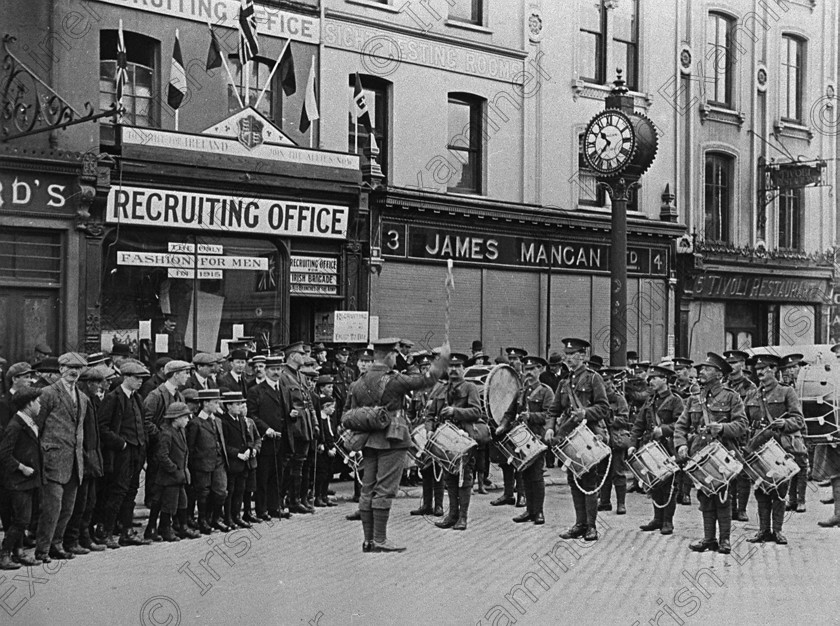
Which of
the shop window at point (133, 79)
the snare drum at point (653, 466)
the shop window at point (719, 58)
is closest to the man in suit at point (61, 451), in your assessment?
the snare drum at point (653, 466)

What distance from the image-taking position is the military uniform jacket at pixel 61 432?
423 inches

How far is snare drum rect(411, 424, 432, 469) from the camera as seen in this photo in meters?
13.9

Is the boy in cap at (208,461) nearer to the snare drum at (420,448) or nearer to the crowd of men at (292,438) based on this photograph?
the crowd of men at (292,438)

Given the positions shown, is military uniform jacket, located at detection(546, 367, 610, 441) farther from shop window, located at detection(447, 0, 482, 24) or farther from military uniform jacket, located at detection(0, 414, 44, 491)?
shop window, located at detection(447, 0, 482, 24)

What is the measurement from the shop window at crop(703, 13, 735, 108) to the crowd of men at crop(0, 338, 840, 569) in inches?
566

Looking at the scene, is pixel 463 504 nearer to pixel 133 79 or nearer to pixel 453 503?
pixel 453 503

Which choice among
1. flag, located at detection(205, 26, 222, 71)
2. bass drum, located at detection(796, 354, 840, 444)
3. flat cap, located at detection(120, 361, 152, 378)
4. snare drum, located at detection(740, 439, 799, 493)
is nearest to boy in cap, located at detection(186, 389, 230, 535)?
flat cap, located at detection(120, 361, 152, 378)

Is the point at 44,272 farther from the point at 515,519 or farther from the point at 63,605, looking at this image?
the point at 63,605

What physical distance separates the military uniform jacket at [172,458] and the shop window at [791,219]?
22204 millimetres

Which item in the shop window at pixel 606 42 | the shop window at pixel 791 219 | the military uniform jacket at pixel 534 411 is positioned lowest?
the military uniform jacket at pixel 534 411

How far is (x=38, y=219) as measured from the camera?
17.4 meters

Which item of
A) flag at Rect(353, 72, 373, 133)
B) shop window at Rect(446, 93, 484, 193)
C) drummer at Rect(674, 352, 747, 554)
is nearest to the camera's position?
drummer at Rect(674, 352, 747, 554)

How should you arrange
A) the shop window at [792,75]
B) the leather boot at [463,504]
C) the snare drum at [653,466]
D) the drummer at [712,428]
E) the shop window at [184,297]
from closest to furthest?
the drummer at [712,428]
the snare drum at [653,466]
the leather boot at [463,504]
the shop window at [184,297]
the shop window at [792,75]

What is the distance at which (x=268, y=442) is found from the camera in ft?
44.6
